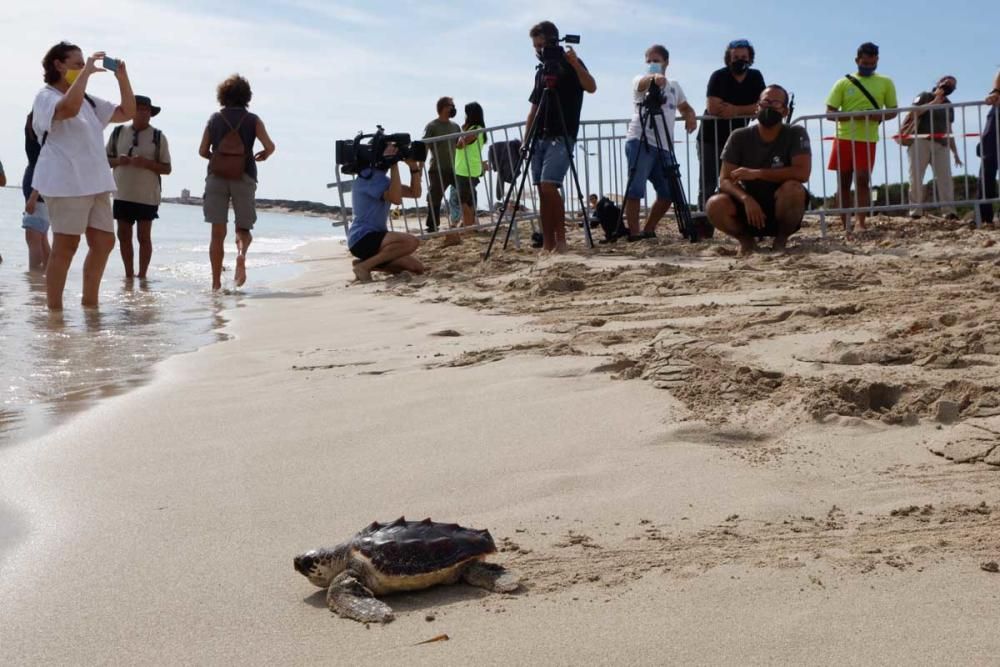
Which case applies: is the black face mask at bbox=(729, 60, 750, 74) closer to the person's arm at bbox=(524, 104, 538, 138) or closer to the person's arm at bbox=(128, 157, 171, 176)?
the person's arm at bbox=(524, 104, 538, 138)

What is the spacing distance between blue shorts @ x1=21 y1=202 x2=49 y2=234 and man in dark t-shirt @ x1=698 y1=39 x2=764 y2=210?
605cm

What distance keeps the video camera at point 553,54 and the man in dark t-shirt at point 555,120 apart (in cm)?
1

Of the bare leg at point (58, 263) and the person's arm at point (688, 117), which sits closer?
the bare leg at point (58, 263)

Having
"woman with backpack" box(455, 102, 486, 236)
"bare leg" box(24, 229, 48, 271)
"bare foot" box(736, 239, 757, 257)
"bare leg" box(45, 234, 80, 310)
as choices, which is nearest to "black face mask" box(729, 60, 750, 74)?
"bare foot" box(736, 239, 757, 257)

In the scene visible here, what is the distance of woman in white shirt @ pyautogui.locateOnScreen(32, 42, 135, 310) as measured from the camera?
6.79 metres

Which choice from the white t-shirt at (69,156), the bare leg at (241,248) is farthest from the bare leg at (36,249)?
the white t-shirt at (69,156)

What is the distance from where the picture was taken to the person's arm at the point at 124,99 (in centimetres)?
700

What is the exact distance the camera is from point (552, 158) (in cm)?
901

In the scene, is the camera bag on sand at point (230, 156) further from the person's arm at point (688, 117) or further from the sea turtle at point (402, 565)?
the sea turtle at point (402, 565)

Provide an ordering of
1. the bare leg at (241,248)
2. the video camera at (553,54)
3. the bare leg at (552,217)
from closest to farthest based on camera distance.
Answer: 1. the video camera at (553,54)
2. the bare leg at (552,217)
3. the bare leg at (241,248)

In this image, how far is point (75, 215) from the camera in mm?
7109

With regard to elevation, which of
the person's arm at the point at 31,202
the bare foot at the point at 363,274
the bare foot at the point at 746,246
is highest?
the person's arm at the point at 31,202

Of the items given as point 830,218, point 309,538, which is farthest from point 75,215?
point 830,218

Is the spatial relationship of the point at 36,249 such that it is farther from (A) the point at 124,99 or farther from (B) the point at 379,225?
(A) the point at 124,99
